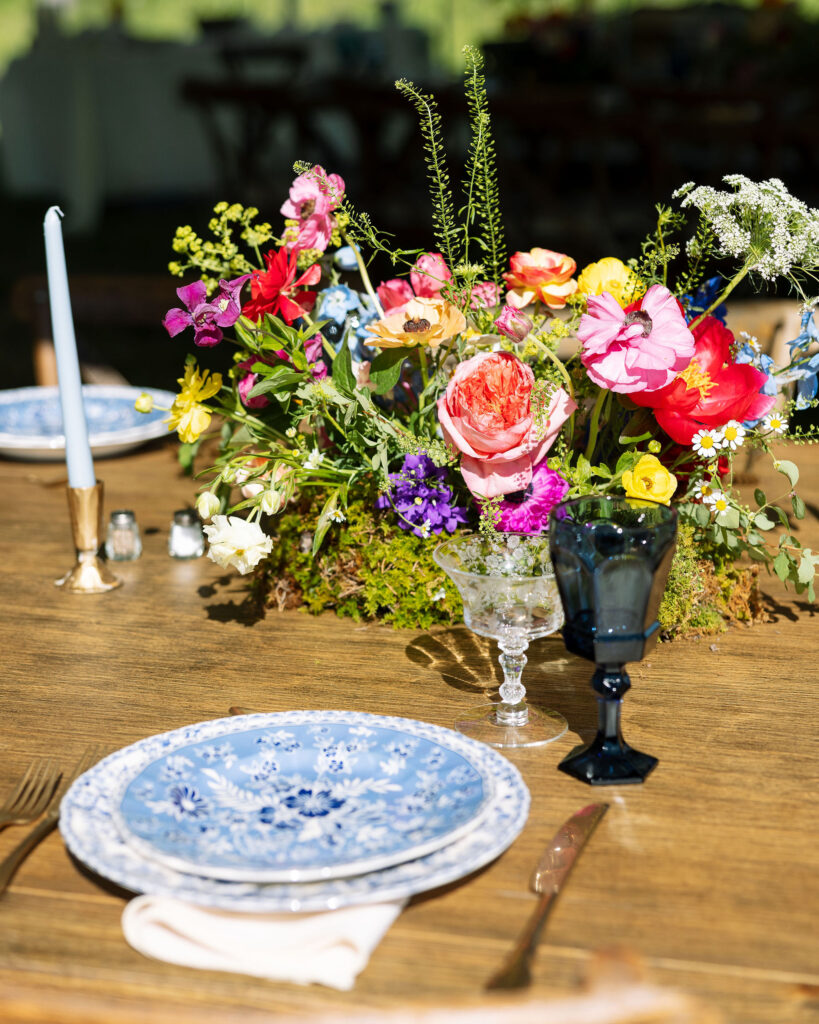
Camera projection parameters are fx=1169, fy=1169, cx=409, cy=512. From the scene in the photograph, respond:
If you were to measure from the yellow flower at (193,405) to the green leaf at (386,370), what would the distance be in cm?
15

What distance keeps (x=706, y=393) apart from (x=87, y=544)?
0.62 meters

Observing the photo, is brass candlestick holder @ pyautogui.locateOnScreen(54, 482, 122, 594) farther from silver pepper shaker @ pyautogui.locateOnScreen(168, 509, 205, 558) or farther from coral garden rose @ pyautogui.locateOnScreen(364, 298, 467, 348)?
coral garden rose @ pyautogui.locateOnScreen(364, 298, 467, 348)

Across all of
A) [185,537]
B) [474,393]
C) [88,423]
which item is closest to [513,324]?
[474,393]

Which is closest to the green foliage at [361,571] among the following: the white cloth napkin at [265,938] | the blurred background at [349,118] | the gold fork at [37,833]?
the gold fork at [37,833]

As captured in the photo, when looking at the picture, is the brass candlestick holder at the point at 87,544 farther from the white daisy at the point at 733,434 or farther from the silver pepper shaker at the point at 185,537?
the white daisy at the point at 733,434

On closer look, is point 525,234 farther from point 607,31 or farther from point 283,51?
point 607,31

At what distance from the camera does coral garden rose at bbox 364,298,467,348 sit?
940mm

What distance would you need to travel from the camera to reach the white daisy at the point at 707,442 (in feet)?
3.10

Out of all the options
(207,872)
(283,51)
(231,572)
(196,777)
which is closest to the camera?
(207,872)

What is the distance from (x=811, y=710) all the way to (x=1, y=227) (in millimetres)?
10082

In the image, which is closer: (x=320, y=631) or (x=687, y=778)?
(x=687, y=778)

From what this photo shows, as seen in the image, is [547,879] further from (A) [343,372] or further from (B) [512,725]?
(A) [343,372]

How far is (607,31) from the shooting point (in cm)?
990

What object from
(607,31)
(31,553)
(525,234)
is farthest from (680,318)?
(607,31)
